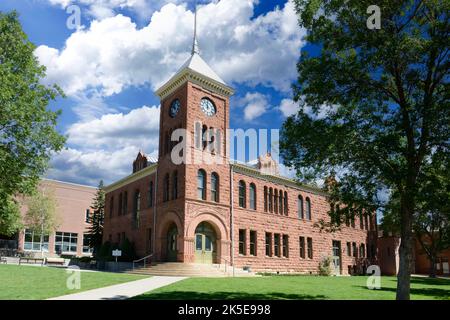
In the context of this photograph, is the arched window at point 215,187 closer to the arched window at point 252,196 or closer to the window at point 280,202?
the arched window at point 252,196

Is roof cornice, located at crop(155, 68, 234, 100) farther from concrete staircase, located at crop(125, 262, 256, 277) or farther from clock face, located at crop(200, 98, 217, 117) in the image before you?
concrete staircase, located at crop(125, 262, 256, 277)

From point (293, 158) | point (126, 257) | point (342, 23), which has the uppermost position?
point (342, 23)

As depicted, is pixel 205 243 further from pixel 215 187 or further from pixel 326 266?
pixel 326 266

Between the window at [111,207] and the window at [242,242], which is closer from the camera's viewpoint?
the window at [242,242]

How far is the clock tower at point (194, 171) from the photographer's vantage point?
2836 cm

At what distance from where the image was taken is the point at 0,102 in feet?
61.3

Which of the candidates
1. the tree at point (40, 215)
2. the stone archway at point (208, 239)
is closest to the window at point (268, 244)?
the stone archway at point (208, 239)

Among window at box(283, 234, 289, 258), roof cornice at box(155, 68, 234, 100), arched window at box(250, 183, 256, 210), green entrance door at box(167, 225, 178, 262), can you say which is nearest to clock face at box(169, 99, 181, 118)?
roof cornice at box(155, 68, 234, 100)

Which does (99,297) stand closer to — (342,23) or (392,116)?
(392,116)

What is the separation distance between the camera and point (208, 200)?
29.5m

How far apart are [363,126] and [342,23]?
3.88 metres

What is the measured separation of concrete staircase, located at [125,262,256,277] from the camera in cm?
2520

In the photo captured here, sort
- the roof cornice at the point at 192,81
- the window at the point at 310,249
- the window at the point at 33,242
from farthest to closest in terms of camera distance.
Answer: the window at the point at 33,242, the window at the point at 310,249, the roof cornice at the point at 192,81
